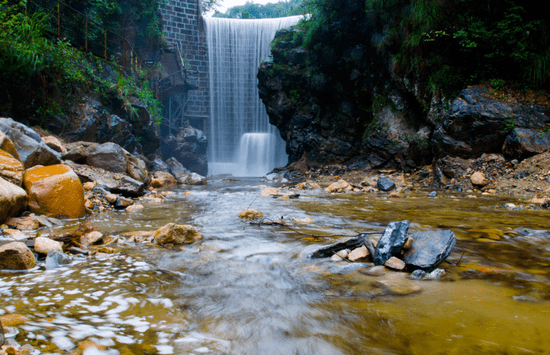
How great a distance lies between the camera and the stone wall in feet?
75.1

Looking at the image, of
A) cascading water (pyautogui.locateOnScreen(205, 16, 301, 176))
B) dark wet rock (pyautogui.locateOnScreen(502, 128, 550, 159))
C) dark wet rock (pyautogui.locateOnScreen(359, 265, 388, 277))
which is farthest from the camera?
cascading water (pyautogui.locateOnScreen(205, 16, 301, 176))

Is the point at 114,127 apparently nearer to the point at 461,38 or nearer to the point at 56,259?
the point at 56,259

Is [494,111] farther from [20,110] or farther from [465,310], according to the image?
[20,110]

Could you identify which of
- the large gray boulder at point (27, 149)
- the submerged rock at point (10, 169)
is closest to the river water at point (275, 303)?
the submerged rock at point (10, 169)

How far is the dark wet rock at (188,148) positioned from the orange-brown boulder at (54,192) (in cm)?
1797

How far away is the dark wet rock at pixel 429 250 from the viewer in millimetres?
2174

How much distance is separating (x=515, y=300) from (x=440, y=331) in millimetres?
636

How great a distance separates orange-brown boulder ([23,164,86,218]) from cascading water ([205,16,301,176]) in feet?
63.6

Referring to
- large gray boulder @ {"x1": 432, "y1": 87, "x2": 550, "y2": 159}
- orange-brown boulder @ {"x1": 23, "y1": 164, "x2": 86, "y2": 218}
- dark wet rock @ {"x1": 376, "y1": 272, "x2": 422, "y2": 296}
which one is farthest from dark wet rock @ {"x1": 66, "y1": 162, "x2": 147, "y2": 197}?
large gray boulder @ {"x1": 432, "y1": 87, "x2": 550, "y2": 159}

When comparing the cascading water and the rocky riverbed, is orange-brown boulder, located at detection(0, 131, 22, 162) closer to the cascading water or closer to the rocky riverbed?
the rocky riverbed

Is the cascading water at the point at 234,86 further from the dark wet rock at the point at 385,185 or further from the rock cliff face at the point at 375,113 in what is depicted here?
the dark wet rock at the point at 385,185

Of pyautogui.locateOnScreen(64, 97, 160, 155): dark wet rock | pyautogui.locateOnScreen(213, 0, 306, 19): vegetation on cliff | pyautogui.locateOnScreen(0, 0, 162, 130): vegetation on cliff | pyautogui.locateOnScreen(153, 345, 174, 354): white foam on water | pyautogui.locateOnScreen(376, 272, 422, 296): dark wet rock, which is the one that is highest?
pyautogui.locateOnScreen(213, 0, 306, 19): vegetation on cliff

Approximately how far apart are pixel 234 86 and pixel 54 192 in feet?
71.7

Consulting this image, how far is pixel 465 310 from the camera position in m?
1.60
